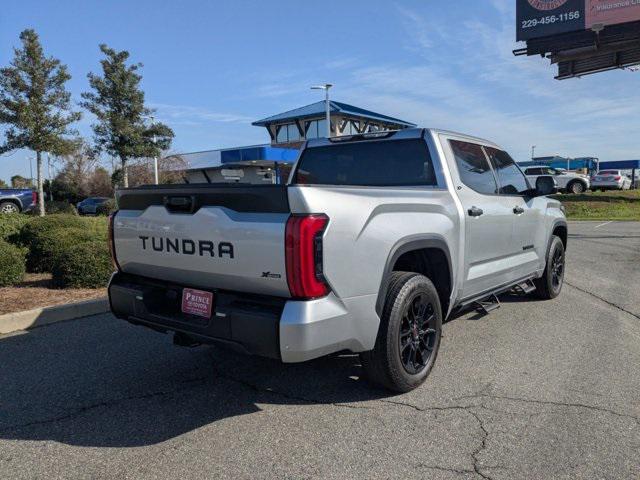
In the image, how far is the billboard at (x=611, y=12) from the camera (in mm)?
20623

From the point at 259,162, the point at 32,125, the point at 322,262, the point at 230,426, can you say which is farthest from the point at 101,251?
the point at 259,162

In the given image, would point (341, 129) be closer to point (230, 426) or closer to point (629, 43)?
point (629, 43)

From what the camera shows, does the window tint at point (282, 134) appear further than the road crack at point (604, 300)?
Yes

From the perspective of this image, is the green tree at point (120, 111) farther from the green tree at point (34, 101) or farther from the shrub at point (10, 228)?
the shrub at point (10, 228)

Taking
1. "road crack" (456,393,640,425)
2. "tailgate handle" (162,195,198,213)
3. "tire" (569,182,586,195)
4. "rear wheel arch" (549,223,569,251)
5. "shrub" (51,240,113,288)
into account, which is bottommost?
"road crack" (456,393,640,425)

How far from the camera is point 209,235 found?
3295 mm

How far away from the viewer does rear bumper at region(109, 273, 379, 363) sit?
296 cm

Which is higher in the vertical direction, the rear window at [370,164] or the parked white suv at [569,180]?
the parked white suv at [569,180]

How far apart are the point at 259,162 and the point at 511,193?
1304 inches

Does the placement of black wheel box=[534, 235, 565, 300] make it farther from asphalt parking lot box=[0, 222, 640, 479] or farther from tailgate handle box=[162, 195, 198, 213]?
tailgate handle box=[162, 195, 198, 213]

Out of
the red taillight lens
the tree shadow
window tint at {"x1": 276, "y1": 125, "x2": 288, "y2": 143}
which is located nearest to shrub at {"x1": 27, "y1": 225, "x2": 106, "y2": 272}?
the red taillight lens

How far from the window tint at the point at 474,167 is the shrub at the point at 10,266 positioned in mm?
5861

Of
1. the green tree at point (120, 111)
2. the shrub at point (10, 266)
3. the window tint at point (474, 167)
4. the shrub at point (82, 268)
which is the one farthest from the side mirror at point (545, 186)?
the green tree at point (120, 111)

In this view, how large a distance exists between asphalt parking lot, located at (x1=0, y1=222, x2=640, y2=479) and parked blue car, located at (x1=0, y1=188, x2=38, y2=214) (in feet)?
58.7
